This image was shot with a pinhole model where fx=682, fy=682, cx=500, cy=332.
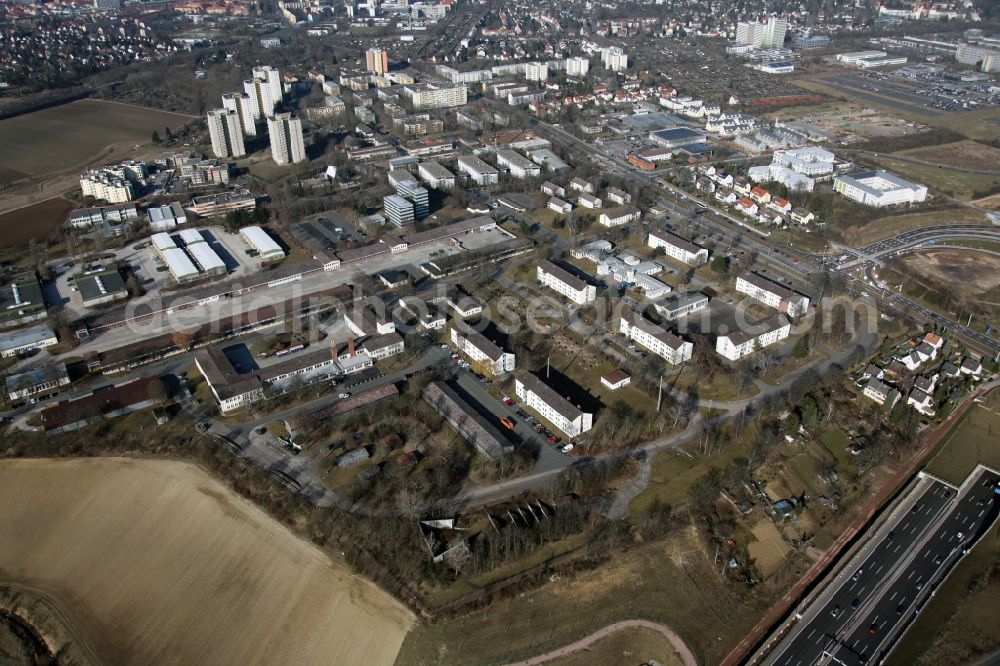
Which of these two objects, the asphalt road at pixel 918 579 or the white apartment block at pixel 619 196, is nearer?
the asphalt road at pixel 918 579

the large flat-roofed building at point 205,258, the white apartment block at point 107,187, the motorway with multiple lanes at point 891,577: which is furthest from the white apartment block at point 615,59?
the motorway with multiple lanes at point 891,577

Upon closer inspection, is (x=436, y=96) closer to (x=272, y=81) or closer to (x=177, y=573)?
(x=272, y=81)

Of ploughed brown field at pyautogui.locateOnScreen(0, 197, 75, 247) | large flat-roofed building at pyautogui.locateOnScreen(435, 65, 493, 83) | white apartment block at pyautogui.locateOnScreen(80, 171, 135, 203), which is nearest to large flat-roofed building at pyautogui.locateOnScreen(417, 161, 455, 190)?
white apartment block at pyautogui.locateOnScreen(80, 171, 135, 203)

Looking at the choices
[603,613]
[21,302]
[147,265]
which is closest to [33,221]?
[147,265]

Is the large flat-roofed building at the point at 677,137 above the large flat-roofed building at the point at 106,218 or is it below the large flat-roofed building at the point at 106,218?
above

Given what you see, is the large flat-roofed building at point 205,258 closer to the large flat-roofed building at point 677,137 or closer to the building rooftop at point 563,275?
the building rooftop at point 563,275

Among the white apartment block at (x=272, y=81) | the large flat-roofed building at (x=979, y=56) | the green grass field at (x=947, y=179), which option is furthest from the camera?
the large flat-roofed building at (x=979, y=56)
